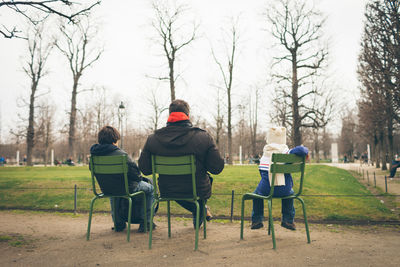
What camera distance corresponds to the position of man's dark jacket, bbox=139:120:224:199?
426cm

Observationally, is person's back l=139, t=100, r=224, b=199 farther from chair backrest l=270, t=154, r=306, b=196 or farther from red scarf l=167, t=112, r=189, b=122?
chair backrest l=270, t=154, r=306, b=196

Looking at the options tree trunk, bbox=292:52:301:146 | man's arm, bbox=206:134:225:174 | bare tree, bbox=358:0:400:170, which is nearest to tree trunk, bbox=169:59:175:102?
tree trunk, bbox=292:52:301:146

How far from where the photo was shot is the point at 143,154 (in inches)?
175

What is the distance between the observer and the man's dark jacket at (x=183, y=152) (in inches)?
168

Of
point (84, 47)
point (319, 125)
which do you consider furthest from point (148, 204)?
point (84, 47)

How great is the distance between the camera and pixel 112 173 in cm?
464

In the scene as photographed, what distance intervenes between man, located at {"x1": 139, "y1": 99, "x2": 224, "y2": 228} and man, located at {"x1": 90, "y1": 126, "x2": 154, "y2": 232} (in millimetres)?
445

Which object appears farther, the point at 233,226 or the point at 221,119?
the point at 221,119

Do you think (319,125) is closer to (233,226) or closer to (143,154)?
(233,226)

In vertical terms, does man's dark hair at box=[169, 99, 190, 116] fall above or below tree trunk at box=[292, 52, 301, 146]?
below

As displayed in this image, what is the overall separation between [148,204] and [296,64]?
930 inches

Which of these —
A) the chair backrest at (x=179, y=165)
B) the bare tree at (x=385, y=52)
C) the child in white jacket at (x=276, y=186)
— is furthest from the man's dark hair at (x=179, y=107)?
the bare tree at (x=385, y=52)

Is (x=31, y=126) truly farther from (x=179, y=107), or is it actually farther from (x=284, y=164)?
(x=284, y=164)

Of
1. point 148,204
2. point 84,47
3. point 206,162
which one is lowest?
point 148,204
